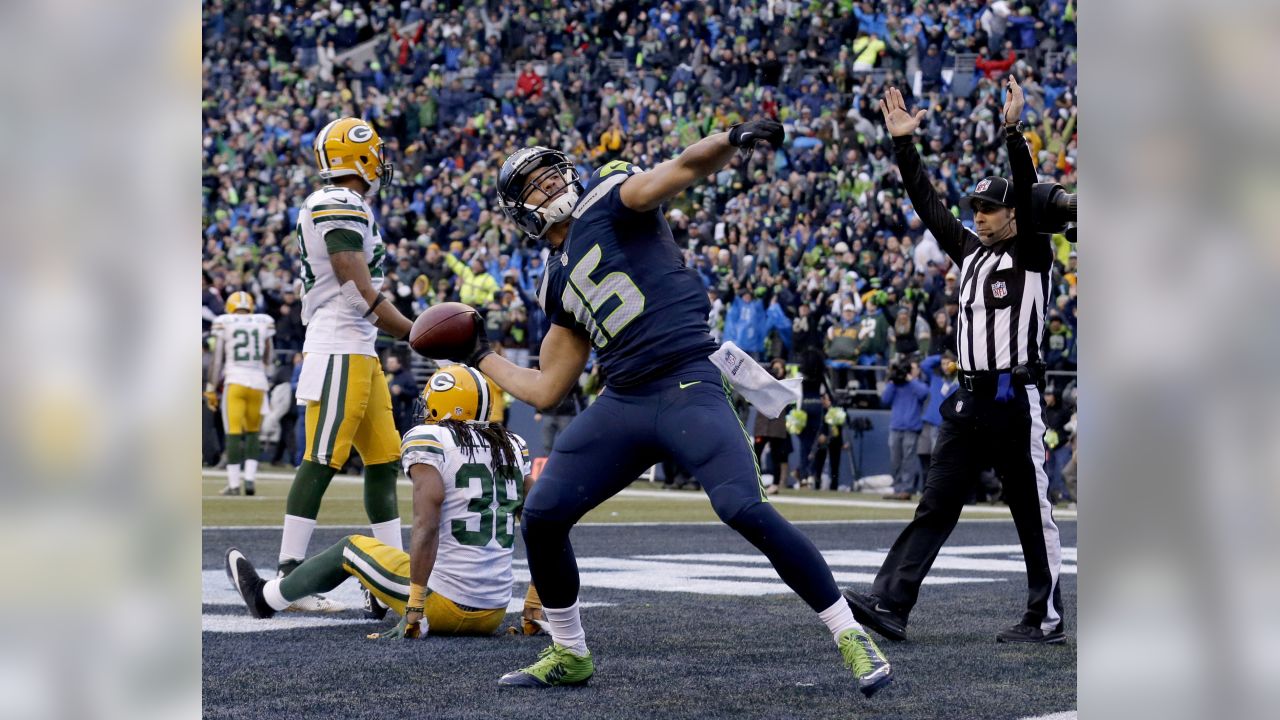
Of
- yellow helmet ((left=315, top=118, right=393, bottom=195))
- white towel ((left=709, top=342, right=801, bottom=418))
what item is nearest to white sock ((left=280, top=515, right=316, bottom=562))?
yellow helmet ((left=315, top=118, right=393, bottom=195))

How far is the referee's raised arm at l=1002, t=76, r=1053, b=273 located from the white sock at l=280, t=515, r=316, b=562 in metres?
3.30

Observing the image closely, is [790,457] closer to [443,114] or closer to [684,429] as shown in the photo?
[443,114]

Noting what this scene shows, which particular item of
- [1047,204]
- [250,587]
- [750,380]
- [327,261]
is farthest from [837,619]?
[327,261]

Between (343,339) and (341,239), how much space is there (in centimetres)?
45

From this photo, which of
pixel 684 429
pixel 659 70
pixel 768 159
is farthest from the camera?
pixel 659 70

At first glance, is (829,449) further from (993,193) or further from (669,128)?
(993,193)

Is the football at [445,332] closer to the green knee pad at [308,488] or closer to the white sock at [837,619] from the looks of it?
the white sock at [837,619]

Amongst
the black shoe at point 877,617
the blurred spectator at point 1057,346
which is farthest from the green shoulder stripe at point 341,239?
the blurred spectator at point 1057,346

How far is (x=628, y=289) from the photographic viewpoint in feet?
16.5

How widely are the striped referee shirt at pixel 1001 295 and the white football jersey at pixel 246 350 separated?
31.1ft

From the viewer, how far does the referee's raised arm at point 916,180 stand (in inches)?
254
